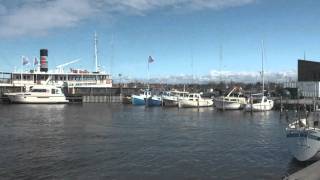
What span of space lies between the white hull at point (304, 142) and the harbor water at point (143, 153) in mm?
843

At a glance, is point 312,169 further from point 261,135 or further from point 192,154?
point 261,135

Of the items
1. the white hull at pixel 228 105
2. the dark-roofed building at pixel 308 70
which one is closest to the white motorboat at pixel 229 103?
the white hull at pixel 228 105

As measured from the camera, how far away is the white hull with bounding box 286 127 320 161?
27172 mm

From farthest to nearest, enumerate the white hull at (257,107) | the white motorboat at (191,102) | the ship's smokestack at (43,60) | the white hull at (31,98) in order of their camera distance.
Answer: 1. the ship's smokestack at (43,60)
2. the white hull at (31,98)
3. the white motorboat at (191,102)
4. the white hull at (257,107)

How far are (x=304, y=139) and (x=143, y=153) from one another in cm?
1143

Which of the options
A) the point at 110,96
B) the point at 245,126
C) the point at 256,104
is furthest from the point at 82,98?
the point at 245,126

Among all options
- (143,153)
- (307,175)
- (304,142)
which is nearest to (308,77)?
(143,153)

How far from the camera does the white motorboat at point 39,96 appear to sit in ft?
352

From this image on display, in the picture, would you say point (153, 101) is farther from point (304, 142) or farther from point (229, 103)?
point (304, 142)

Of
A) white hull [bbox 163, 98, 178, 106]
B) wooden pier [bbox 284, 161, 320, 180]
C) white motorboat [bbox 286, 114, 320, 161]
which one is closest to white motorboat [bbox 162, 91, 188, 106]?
white hull [bbox 163, 98, 178, 106]

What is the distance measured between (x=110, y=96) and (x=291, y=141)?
315ft

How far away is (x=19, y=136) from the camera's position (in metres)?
43.0

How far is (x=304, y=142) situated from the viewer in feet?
90.9

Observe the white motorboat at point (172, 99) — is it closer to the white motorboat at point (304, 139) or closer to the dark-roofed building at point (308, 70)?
the dark-roofed building at point (308, 70)
